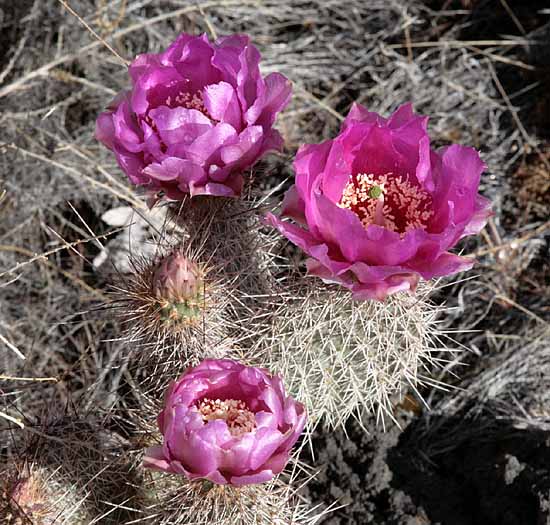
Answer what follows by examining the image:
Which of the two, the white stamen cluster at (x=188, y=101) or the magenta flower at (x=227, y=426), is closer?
the magenta flower at (x=227, y=426)

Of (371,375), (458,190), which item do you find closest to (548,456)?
(371,375)

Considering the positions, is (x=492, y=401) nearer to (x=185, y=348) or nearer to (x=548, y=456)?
(x=548, y=456)

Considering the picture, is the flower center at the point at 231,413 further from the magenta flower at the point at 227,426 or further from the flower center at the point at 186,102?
the flower center at the point at 186,102

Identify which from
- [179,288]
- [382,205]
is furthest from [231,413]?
[382,205]

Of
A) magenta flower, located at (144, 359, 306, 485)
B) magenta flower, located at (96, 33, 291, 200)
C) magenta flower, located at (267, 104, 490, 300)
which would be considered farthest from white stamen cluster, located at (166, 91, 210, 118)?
magenta flower, located at (144, 359, 306, 485)

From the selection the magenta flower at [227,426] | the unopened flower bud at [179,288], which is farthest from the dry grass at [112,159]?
the magenta flower at [227,426]

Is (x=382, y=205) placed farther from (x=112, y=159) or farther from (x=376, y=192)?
(x=112, y=159)

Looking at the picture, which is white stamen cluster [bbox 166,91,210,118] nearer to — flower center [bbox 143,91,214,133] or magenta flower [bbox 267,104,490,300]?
flower center [bbox 143,91,214,133]

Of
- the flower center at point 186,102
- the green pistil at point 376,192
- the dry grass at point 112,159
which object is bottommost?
the dry grass at point 112,159
